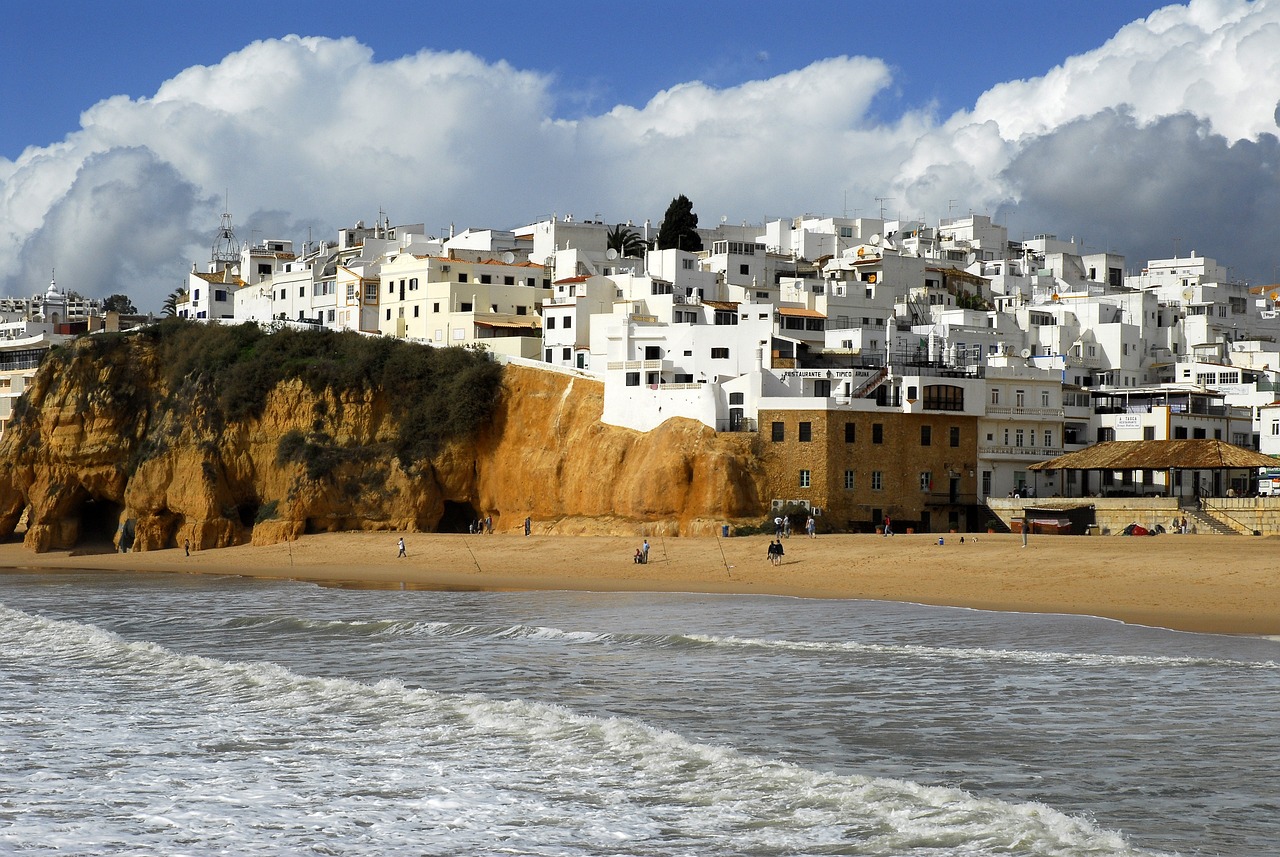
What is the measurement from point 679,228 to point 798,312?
1860 centimetres

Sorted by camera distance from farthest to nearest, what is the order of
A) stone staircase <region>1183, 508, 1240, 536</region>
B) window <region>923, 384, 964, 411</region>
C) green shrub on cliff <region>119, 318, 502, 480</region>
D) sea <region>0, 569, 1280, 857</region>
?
green shrub on cliff <region>119, 318, 502, 480</region>, window <region>923, 384, 964, 411</region>, stone staircase <region>1183, 508, 1240, 536</region>, sea <region>0, 569, 1280, 857</region>

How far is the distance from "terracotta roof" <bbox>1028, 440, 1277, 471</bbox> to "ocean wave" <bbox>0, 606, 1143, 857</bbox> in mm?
35034

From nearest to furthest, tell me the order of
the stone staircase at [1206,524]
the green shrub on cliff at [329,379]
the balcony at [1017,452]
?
1. the stone staircase at [1206,524]
2. the balcony at [1017,452]
3. the green shrub on cliff at [329,379]

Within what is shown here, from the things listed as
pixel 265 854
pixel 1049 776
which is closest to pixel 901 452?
pixel 1049 776

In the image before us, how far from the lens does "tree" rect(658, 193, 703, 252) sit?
8038 centimetres

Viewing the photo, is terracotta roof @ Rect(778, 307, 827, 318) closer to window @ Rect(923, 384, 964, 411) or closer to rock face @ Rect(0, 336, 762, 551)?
rock face @ Rect(0, 336, 762, 551)

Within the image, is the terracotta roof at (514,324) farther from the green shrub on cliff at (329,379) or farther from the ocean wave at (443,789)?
the ocean wave at (443,789)

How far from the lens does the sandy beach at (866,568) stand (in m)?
33.7

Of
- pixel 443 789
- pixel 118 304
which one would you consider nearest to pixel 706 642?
pixel 443 789

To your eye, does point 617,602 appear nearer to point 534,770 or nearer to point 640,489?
point 640,489

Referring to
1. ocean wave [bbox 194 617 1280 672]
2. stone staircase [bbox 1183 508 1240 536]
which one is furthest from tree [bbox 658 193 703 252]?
ocean wave [bbox 194 617 1280 672]

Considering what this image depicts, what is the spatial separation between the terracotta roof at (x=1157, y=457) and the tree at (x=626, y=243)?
106 ft

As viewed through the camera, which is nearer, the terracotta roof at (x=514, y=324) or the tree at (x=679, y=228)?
the terracotta roof at (x=514, y=324)

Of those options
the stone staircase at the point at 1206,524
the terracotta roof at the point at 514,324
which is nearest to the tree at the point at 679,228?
the terracotta roof at the point at 514,324
